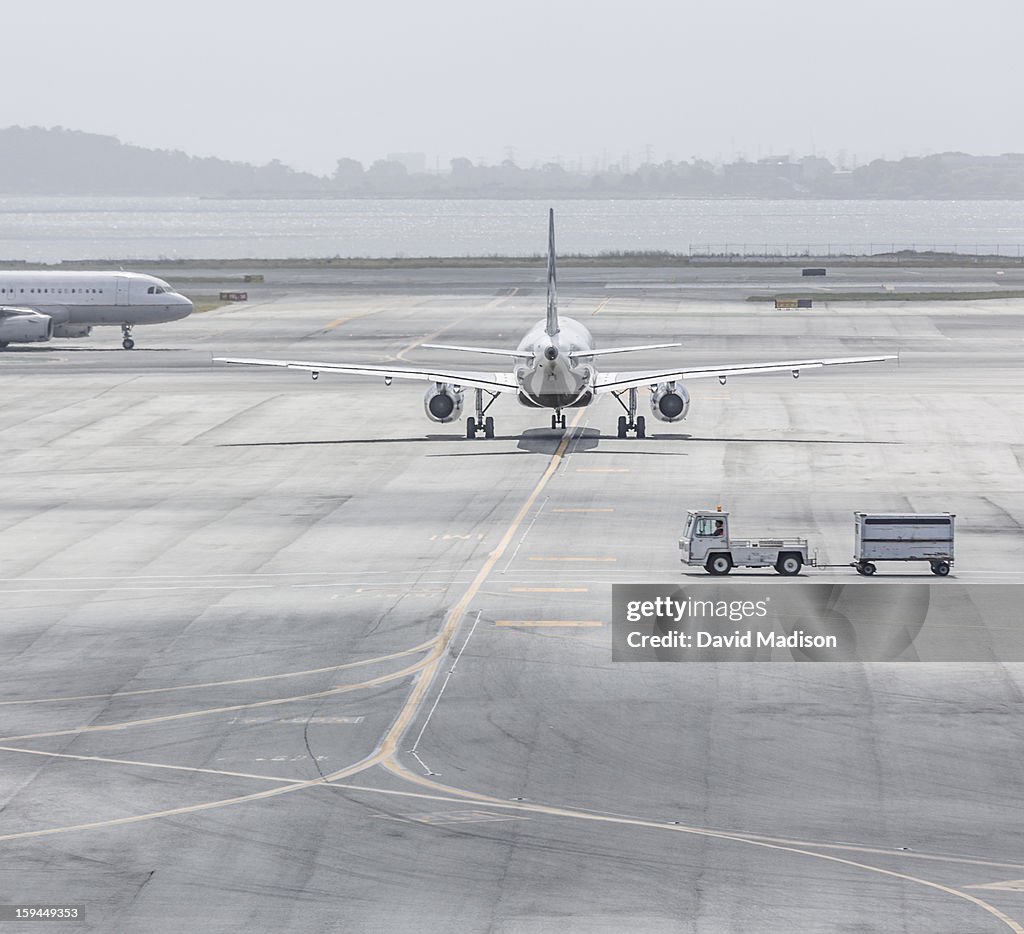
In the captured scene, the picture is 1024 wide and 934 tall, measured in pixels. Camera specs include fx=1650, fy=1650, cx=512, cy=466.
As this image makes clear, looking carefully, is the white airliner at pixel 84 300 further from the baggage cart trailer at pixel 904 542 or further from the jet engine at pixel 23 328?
the baggage cart trailer at pixel 904 542

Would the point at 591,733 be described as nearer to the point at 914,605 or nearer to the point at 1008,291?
the point at 914,605

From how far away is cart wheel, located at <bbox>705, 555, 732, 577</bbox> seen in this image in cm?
4509

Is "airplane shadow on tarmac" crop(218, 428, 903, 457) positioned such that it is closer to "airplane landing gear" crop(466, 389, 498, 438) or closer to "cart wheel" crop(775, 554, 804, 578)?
"airplane landing gear" crop(466, 389, 498, 438)

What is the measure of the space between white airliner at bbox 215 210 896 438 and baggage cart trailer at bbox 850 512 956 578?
22.9m

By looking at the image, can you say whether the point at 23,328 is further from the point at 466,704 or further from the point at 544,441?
the point at 466,704

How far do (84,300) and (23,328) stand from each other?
497 centimetres

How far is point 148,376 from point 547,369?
39.7 meters

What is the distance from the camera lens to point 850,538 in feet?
164

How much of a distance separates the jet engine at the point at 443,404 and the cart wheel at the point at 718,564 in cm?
2625

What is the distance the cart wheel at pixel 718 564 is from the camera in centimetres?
4509

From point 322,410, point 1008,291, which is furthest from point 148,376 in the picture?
point 1008,291

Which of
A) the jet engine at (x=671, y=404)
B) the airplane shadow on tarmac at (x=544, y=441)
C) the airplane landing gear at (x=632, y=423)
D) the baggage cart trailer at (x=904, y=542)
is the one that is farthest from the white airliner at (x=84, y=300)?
the baggage cart trailer at (x=904, y=542)

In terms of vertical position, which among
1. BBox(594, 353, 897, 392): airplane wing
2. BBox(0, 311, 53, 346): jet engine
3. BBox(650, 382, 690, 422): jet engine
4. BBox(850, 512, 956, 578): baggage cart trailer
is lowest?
BBox(0, 311, 53, 346): jet engine
